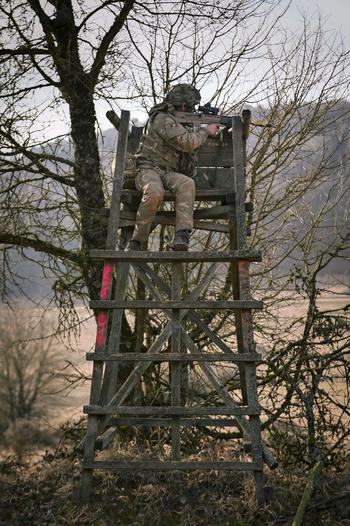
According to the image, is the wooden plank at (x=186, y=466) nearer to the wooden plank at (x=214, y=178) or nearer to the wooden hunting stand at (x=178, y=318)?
the wooden hunting stand at (x=178, y=318)

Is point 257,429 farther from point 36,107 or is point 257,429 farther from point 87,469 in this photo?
point 36,107

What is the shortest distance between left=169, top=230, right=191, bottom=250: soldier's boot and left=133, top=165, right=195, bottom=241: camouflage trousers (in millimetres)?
43

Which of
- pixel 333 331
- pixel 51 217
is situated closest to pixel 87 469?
pixel 333 331

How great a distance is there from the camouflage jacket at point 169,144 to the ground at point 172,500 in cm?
263

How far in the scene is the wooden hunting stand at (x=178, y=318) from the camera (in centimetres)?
420

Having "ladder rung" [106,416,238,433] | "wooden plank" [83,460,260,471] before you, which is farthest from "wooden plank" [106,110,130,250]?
"wooden plank" [83,460,260,471]

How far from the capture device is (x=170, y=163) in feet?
16.4

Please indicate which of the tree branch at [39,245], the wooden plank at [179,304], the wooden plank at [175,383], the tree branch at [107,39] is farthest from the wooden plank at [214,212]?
the tree branch at [107,39]

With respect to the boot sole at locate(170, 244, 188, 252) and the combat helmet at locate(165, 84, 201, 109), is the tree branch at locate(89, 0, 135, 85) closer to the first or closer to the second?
the combat helmet at locate(165, 84, 201, 109)

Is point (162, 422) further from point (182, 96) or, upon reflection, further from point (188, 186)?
point (182, 96)

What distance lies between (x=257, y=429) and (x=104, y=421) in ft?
3.97

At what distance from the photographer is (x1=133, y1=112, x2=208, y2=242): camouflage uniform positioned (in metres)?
4.69

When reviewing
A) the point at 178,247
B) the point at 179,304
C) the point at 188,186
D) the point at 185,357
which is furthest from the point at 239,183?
the point at 185,357

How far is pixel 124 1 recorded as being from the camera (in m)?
7.41
